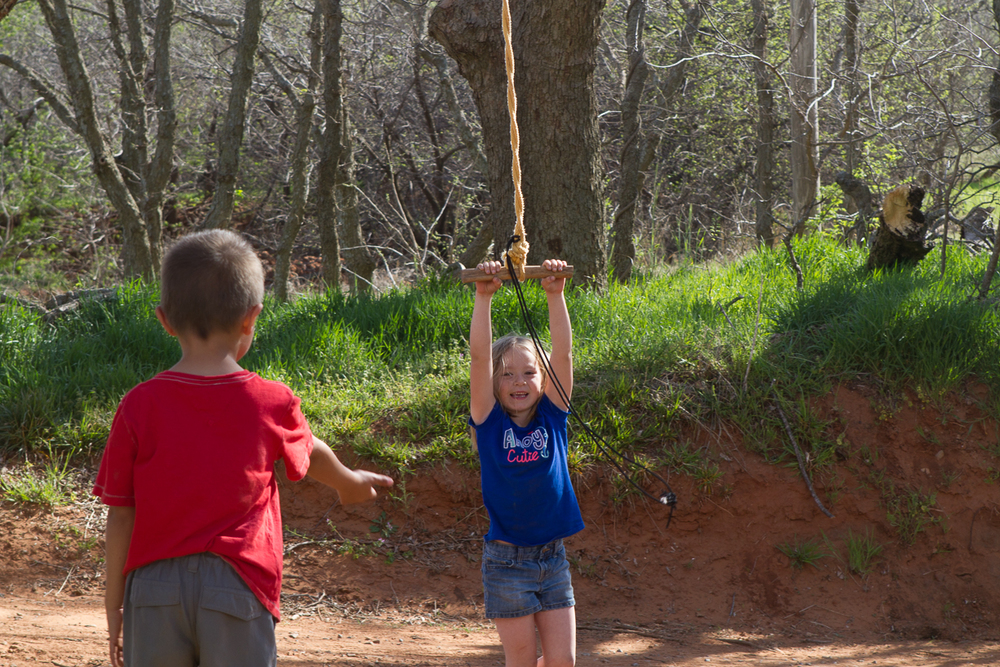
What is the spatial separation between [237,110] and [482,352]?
6.78 m

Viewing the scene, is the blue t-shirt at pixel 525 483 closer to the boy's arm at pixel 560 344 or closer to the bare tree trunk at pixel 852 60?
the boy's arm at pixel 560 344

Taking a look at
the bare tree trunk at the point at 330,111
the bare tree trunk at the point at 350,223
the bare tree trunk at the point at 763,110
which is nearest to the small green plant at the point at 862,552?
the bare tree trunk at the point at 763,110

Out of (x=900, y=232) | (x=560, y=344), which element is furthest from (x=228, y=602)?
(x=900, y=232)

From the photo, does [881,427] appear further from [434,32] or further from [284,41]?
[284,41]

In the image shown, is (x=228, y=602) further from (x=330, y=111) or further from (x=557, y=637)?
(x=330, y=111)

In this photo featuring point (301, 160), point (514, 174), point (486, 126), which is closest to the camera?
point (514, 174)

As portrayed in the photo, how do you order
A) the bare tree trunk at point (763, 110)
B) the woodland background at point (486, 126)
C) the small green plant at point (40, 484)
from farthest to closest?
the bare tree trunk at point (763, 110), the woodland background at point (486, 126), the small green plant at point (40, 484)

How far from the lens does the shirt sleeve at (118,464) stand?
1767 millimetres

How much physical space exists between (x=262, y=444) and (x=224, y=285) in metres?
0.37

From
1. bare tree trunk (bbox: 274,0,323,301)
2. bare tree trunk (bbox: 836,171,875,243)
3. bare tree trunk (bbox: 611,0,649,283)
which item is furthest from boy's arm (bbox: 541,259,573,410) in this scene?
bare tree trunk (bbox: 274,0,323,301)

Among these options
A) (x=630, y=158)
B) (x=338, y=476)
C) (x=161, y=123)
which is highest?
(x=161, y=123)

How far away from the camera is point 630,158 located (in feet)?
26.2

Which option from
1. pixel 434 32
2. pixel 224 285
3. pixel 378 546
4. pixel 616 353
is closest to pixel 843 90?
pixel 434 32

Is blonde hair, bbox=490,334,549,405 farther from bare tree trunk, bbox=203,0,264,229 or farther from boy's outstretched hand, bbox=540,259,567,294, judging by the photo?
bare tree trunk, bbox=203,0,264,229
